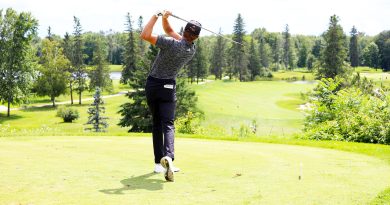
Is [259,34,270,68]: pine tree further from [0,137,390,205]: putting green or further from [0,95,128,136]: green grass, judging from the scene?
[0,137,390,205]: putting green

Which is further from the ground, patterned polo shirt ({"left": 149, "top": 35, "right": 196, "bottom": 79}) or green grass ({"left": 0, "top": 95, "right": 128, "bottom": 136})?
patterned polo shirt ({"left": 149, "top": 35, "right": 196, "bottom": 79})

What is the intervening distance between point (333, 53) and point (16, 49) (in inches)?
1928

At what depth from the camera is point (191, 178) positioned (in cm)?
534

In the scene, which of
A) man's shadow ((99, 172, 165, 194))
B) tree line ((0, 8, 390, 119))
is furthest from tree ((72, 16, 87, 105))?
man's shadow ((99, 172, 165, 194))

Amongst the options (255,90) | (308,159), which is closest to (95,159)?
(308,159)

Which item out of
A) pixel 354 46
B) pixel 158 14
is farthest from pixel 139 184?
pixel 354 46

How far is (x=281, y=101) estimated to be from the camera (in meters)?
68.4

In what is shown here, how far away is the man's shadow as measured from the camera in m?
4.63

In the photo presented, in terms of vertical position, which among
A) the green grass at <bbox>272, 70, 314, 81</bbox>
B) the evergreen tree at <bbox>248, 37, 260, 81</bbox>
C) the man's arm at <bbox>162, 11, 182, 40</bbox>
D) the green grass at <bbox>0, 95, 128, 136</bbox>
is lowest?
the green grass at <bbox>0, 95, 128, 136</bbox>

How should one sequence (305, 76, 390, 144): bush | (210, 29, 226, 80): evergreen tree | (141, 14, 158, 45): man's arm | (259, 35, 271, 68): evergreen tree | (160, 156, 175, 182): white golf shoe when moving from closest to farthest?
(160, 156, 175, 182): white golf shoe → (141, 14, 158, 45): man's arm → (305, 76, 390, 144): bush → (210, 29, 226, 80): evergreen tree → (259, 35, 271, 68): evergreen tree

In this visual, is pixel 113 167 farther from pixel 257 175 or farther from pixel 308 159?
pixel 308 159

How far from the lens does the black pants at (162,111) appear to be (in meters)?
6.04

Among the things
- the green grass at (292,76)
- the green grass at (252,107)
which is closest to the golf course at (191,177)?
the green grass at (252,107)

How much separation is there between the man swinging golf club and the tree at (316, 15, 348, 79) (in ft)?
223
